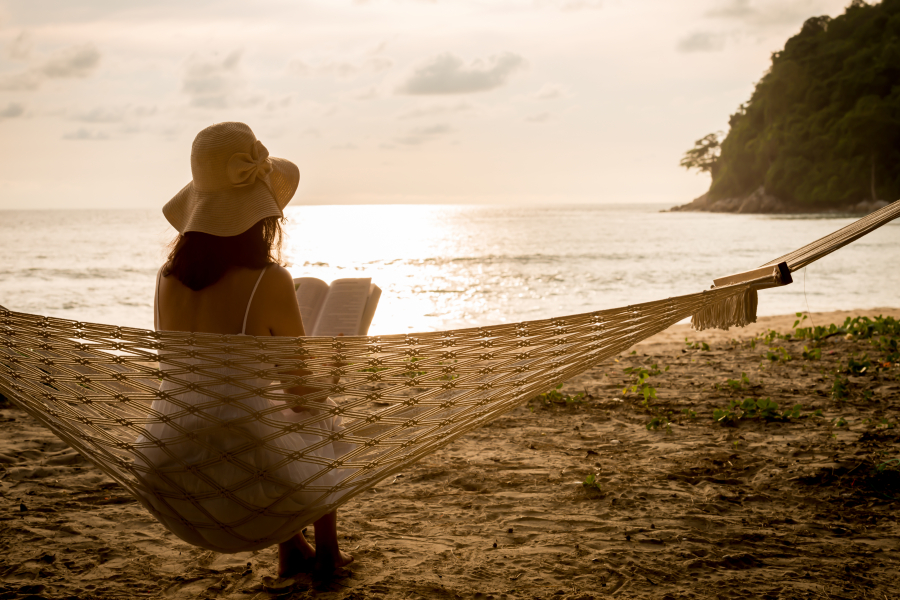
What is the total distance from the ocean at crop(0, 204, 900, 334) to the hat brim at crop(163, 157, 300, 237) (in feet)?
4.93

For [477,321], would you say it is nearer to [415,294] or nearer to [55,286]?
[415,294]

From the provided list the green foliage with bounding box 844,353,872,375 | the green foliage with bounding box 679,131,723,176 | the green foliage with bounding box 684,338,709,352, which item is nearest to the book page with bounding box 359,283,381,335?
the green foliage with bounding box 844,353,872,375

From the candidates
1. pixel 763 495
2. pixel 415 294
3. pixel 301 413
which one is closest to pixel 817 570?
pixel 763 495

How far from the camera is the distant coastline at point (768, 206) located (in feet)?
116

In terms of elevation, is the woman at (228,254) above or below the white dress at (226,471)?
above

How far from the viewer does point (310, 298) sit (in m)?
2.05

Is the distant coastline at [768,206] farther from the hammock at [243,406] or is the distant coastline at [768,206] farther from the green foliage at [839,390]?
the hammock at [243,406]

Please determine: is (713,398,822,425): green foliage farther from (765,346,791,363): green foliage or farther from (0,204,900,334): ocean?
(0,204,900,334): ocean

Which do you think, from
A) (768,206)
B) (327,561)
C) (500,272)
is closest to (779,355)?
(327,561)

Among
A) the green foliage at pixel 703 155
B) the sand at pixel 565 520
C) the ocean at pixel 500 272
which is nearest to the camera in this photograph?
the sand at pixel 565 520

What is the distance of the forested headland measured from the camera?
34331 mm

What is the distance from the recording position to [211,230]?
5.04 ft

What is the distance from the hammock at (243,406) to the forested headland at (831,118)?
39966 mm

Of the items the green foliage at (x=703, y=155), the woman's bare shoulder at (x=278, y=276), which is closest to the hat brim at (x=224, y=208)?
the woman's bare shoulder at (x=278, y=276)
